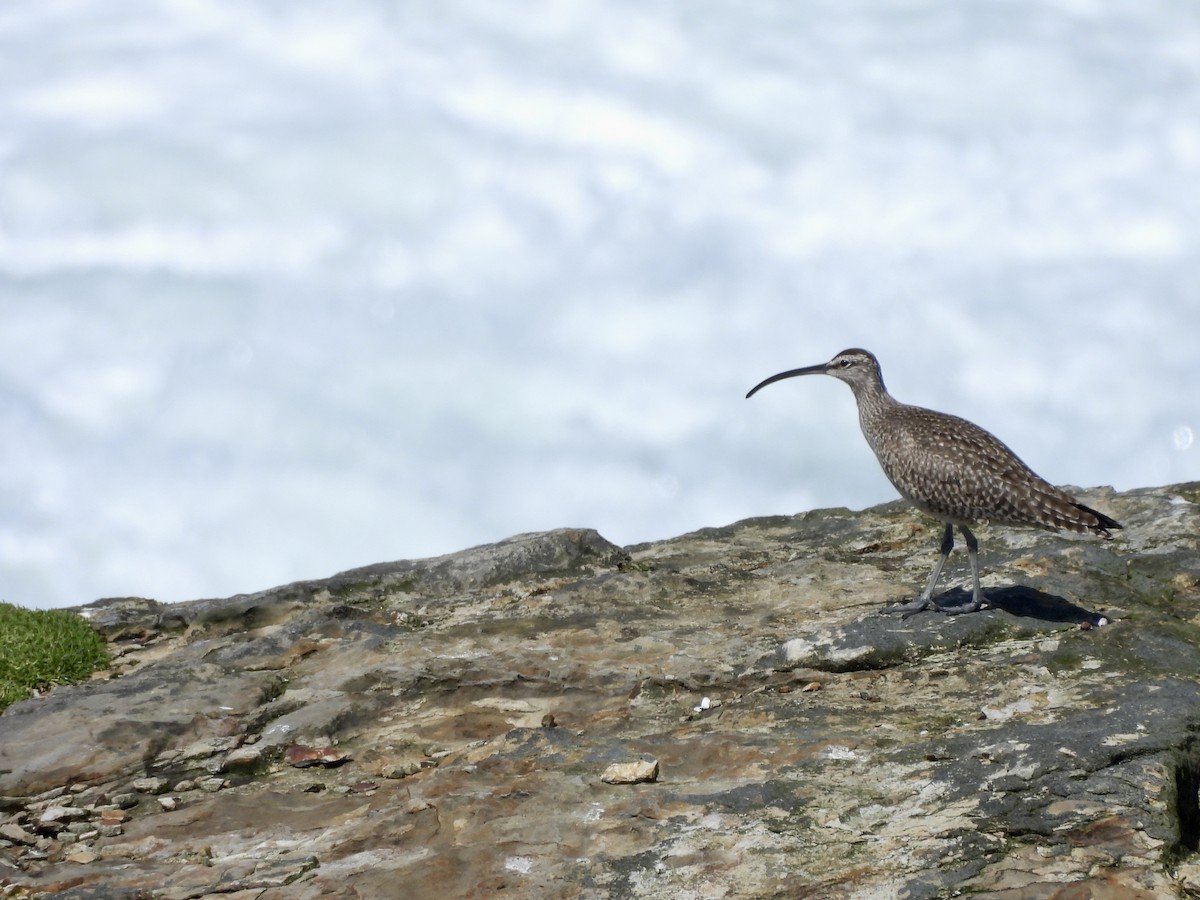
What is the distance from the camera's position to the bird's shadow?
991 cm

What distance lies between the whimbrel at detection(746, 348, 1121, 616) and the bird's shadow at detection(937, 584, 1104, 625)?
18cm

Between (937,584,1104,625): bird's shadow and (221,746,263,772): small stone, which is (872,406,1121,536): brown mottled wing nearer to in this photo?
(937,584,1104,625): bird's shadow

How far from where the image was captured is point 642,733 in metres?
8.33

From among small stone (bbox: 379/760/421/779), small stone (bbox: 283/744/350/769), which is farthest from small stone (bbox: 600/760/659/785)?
small stone (bbox: 283/744/350/769)

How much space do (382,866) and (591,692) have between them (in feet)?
9.32

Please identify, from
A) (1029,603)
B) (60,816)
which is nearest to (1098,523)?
(1029,603)

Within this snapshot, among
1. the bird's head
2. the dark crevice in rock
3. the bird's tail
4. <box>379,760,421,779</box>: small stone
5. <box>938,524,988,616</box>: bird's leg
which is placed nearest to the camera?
the dark crevice in rock

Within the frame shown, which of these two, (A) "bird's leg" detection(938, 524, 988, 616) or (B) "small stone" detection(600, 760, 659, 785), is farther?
(A) "bird's leg" detection(938, 524, 988, 616)

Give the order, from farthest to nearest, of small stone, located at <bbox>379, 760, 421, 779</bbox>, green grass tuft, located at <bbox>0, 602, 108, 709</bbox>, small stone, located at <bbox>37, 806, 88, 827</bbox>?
green grass tuft, located at <bbox>0, 602, 108, 709</bbox>, small stone, located at <bbox>379, 760, 421, 779</bbox>, small stone, located at <bbox>37, 806, 88, 827</bbox>

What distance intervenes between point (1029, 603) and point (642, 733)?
3.84 metres

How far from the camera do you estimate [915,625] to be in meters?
9.80

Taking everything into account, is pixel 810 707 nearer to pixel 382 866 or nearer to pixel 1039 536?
pixel 382 866

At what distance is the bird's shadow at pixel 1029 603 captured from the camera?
32.5 ft

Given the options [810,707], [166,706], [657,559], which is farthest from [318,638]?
[810,707]
